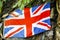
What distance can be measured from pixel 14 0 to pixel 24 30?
0.58 metres

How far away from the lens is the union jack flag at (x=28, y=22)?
470 cm

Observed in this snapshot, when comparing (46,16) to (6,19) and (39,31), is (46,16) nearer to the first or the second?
(39,31)

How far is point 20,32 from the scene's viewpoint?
4762 millimetres

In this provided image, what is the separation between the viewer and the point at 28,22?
4750mm

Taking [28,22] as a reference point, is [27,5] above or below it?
above

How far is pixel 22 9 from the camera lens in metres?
4.80

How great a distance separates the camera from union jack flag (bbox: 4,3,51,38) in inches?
185

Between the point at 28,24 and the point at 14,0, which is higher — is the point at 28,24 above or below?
below

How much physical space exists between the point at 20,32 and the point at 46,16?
52 cm

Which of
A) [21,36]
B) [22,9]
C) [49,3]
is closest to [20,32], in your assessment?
[21,36]

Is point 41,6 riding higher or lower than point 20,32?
higher

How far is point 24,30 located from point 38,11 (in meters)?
0.40

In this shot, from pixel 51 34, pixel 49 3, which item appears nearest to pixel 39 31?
pixel 51 34

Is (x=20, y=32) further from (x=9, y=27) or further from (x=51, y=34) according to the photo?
(x=51, y=34)
